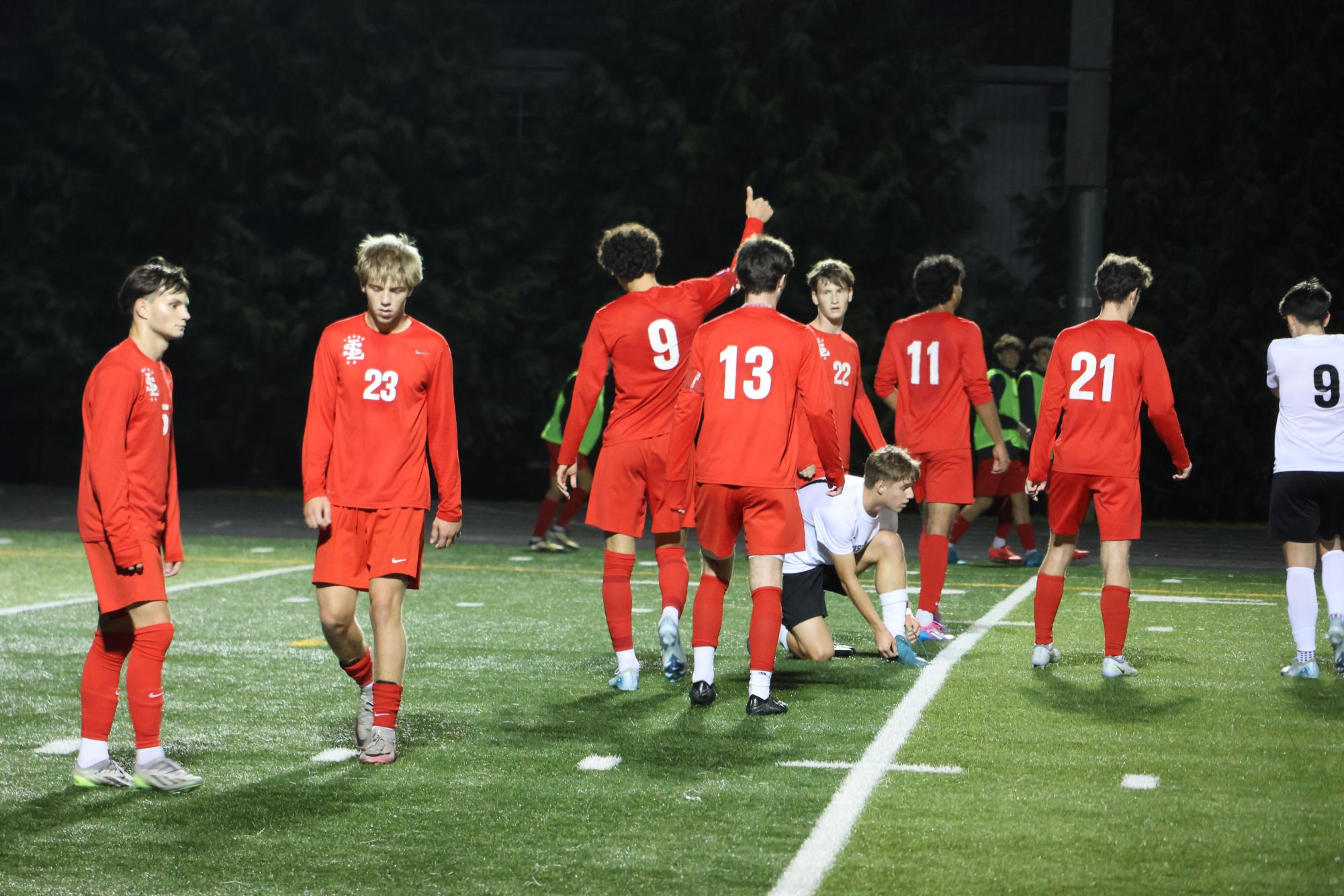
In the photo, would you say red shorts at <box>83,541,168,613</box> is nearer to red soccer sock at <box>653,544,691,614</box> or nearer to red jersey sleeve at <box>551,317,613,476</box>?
red jersey sleeve at <box>551,317,613,476</box>

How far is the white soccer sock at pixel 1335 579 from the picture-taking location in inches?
313

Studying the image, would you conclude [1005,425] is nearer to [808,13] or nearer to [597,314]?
[597,314]

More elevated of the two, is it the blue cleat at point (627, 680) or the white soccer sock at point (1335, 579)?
the white soccer sock at point (1335, 579)

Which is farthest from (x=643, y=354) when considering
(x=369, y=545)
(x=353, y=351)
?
(x=369, y=545)

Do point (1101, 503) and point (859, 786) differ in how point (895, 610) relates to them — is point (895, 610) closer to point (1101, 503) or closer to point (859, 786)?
point (1101, 503)

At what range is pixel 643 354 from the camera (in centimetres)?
731

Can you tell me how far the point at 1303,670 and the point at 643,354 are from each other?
3.61 meters

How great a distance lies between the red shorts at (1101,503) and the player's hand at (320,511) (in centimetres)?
357

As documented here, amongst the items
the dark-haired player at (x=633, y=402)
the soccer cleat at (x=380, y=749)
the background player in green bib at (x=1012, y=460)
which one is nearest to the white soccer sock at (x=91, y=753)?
the soccer cleat at (x=380, y=749)

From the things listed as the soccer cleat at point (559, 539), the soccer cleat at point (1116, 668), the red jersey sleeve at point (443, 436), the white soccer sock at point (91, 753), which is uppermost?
the red jersey sleeve at point (443, 436)

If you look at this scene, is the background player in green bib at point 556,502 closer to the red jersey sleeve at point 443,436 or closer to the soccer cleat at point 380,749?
the red jersey sleeve at point 443,436

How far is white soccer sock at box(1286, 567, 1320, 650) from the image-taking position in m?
7.85

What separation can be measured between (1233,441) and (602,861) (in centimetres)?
2014

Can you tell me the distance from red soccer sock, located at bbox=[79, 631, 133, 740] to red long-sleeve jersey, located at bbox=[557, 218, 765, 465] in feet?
7.78
